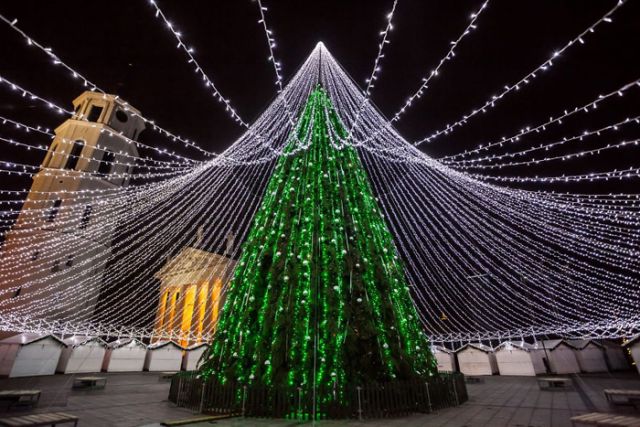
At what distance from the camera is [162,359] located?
22.4 meters

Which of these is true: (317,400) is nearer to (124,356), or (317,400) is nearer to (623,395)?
(623,395)

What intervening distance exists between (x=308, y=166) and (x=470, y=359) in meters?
19.1

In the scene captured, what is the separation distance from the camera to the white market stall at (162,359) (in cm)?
2223

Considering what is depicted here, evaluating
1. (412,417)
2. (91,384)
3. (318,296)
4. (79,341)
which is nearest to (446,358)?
(412,417)

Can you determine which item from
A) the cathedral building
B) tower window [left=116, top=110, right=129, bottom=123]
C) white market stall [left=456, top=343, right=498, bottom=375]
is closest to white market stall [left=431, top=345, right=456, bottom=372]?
white market stall [left=456, top=343, right=498, bottom=375]

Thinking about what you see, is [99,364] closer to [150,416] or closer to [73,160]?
[150,416]

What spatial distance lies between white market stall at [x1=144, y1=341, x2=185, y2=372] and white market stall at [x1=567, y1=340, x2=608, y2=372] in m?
27.5

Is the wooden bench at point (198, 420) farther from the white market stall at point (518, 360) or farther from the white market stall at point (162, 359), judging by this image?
the white market stall at point (518, 360)

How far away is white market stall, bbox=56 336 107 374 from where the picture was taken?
19.0 metres

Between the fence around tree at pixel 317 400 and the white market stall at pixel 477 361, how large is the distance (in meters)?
15.5

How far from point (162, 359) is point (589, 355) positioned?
30.4 meters

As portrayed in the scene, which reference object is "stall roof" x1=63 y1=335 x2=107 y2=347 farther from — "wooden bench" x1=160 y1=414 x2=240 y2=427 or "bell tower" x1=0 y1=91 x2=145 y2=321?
"wooden bench" x1=160 y1=414 x2=240 y2=427

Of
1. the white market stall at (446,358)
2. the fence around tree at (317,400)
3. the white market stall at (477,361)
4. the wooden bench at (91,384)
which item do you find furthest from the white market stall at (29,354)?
the white market stall at (477,361)

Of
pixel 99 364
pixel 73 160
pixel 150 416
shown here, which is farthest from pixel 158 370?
pixel 73 160
